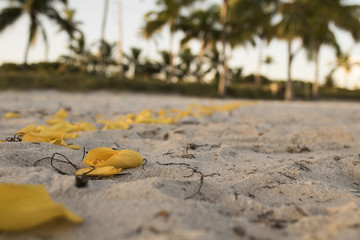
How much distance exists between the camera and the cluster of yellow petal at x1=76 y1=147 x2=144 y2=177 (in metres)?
0.87

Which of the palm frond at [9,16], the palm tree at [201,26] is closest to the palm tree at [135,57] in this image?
the palm tree at [201,26]

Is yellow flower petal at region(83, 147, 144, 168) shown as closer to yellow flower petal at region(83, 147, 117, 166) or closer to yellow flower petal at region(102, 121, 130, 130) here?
yellow flower petal at region(83, 147, 117, 166)

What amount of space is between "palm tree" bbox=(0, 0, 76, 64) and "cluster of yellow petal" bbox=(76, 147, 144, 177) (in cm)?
1390

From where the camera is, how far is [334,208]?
0.69 metres

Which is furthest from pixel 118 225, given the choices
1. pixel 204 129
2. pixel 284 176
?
pixel 204 129

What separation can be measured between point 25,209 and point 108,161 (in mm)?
392

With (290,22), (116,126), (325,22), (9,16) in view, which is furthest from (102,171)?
(325,22)

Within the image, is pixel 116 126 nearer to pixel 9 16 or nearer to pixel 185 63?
pixel 9 16

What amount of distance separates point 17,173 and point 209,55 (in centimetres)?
2531

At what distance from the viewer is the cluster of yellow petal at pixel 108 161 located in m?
0.87

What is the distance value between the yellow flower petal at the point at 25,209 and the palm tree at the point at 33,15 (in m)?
14.2

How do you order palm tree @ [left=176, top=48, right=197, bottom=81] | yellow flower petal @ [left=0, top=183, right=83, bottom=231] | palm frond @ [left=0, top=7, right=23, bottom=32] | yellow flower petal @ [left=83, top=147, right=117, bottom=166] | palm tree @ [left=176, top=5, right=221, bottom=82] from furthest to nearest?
palm tree @ [left=176, top=48, right=197, bottom=81], palm tree @ [left=176, top=5, right=221, bottom=82], palm frond @ [left=0, top=7, right=23, bottom=32], yellow flower petal @ [left=83, top=147, right=117, bottom=166], yellow flower petal @ [left=0, top=183, right=83, bottom=231]

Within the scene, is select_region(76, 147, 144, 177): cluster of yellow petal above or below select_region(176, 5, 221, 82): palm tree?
below

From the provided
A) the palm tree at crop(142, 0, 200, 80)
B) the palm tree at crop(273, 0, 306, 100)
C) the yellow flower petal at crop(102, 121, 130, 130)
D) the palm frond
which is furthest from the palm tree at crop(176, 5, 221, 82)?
the yellow flower petal at crop(102, 121, 130, 130)
